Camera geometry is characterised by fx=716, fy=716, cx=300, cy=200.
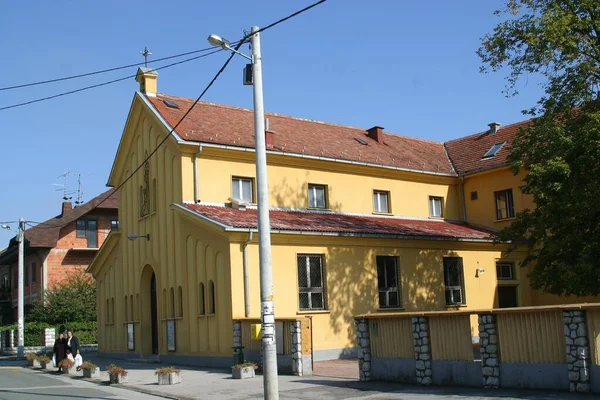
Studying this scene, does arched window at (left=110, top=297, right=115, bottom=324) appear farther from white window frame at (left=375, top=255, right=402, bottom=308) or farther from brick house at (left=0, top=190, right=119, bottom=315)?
brick house at (left=0, top=190, right=119, bottom=315)

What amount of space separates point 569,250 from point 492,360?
8293 mm

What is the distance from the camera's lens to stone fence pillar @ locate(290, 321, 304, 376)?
18.5 meters

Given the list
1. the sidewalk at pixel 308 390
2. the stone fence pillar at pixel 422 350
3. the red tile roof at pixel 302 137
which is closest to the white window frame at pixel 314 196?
the red tile roof at pixel 302 137

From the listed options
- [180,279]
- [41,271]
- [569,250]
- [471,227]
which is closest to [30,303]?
[41,271]

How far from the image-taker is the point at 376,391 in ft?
49.3

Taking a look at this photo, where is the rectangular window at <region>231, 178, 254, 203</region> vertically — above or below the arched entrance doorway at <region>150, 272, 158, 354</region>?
above

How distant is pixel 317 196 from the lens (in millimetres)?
27984

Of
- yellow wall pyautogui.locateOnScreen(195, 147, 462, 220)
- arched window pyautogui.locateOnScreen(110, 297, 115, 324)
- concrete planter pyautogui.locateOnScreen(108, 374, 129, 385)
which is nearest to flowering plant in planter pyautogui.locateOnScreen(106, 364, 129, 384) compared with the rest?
concrete planter pyautogui.locateOnScreen(108, 374, 129, 385)

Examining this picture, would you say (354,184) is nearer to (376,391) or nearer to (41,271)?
(376,391)

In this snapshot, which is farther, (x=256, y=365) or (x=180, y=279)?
(x=180, y=279)

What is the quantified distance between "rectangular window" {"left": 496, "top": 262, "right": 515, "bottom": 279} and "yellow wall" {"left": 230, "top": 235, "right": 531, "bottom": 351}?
0.58 m

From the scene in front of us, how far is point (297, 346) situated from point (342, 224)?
7.93 meters

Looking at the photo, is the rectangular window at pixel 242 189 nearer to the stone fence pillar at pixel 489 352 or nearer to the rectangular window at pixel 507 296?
the rectangular window at pixel 507 296

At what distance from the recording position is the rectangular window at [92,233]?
158 feet
